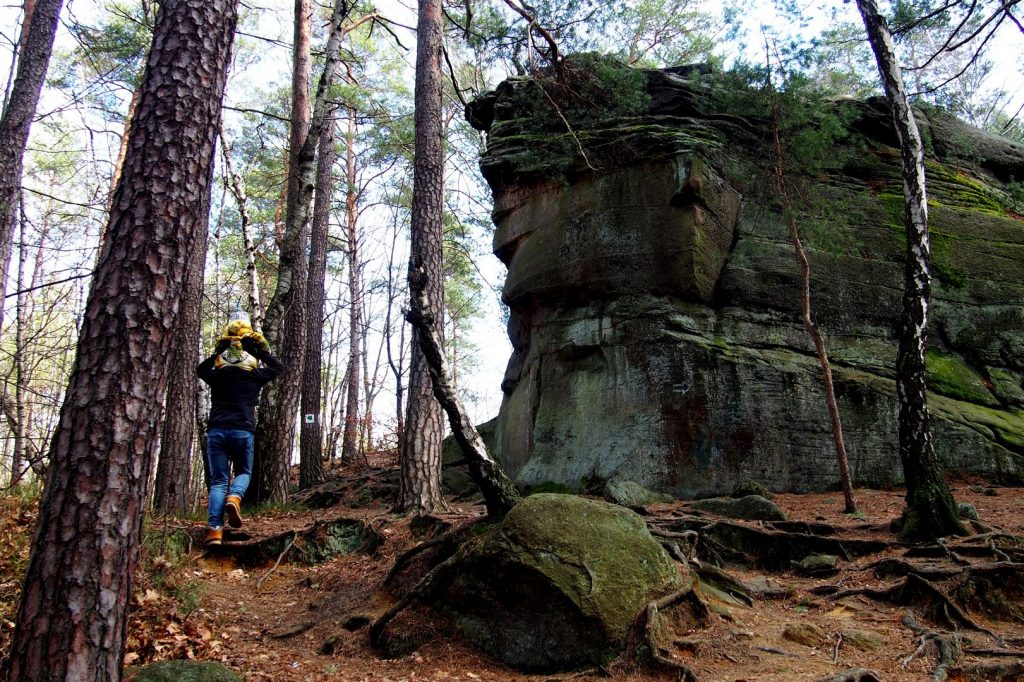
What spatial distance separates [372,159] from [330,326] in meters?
8.79

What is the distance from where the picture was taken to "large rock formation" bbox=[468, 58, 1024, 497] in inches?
410

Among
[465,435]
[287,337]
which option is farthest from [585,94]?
[465,435]

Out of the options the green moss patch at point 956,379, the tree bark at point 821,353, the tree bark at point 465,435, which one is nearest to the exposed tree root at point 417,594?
the tree bark at point 465,435

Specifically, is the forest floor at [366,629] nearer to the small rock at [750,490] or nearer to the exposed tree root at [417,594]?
the exposed tree root at [417,594]

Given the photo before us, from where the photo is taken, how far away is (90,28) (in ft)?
37.7

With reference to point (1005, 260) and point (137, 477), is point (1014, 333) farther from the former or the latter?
point (137, 477)

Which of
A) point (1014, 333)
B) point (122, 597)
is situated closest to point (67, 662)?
point (122, 597)

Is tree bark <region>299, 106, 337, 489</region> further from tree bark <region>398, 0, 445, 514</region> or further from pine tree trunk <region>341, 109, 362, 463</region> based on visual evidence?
pine tree trunk <region>341, 109, 362, 463</region>

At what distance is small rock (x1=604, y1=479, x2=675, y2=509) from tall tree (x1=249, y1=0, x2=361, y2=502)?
5.04 metres

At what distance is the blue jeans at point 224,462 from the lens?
21.7ft

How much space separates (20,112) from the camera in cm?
914

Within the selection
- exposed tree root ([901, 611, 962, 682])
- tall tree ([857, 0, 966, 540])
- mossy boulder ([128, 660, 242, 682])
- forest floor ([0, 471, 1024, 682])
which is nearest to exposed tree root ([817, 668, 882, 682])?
forest floor ([0, 471, 1024, 682])

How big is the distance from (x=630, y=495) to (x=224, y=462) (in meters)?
5.41

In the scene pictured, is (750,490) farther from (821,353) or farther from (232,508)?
(232,508)
